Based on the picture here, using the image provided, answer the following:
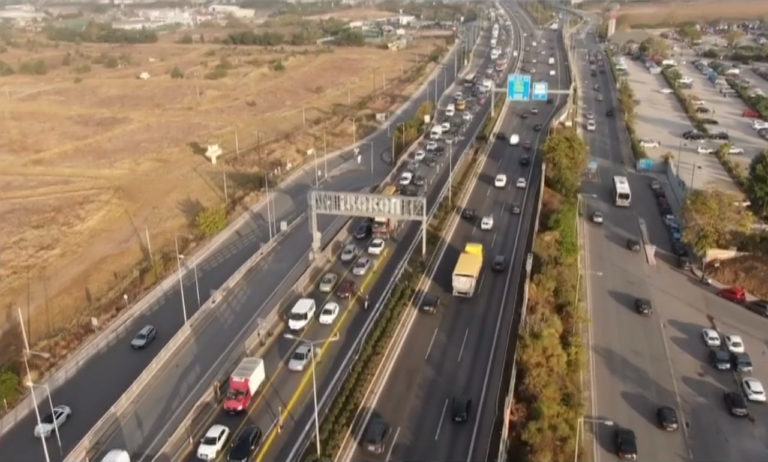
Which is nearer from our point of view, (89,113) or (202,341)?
(202,341)

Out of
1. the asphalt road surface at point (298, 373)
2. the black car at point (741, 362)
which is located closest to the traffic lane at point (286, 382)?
the asphalt road surface at point (298, 373)

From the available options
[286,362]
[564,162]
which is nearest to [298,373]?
[286,362]

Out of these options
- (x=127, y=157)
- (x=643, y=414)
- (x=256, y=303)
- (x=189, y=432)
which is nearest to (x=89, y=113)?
(x=127, y=157)

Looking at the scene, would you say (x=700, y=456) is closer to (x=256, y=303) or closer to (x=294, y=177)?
(x=256, y=303)

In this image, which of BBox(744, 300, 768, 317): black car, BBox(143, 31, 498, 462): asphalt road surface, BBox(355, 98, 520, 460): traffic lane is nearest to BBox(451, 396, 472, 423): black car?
BBox(355, 98, 520, 460): traffic lane

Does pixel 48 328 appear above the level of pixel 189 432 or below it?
below

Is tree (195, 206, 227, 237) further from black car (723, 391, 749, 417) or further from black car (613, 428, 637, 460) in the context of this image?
black car (723, 391, 749, 417)
